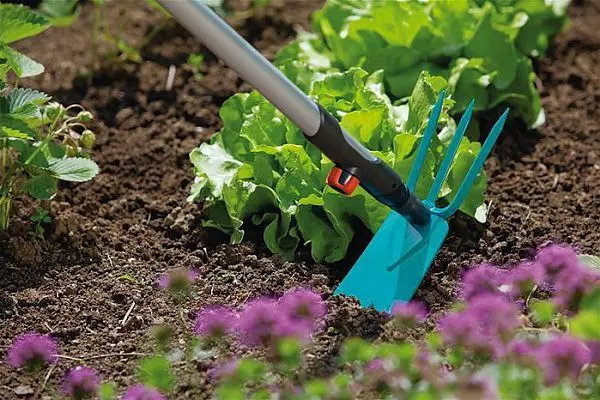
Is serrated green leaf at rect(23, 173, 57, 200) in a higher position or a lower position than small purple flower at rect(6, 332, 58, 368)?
higher

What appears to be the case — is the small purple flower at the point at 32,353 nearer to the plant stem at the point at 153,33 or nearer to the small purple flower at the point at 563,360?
the small purple flower at the point at 563,360

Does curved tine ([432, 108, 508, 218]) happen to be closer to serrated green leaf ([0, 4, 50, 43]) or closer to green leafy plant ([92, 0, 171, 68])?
serrated green leaf ([0, 4, 50, 43])

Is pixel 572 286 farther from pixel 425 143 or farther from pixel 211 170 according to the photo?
pixel 211 170

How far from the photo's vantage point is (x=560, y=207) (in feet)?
9.49

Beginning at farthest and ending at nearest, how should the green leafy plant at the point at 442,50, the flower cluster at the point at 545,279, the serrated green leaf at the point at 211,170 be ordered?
the green leafy plant at the point at 442,50, the serrated green leaf at the point at 211,170, the flower cluster at the point at 545,279

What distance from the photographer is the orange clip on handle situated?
241 centimetres

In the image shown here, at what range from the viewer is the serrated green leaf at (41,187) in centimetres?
262

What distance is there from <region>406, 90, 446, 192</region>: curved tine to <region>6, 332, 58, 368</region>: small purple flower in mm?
814

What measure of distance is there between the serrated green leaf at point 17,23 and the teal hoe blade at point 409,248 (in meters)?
0.88

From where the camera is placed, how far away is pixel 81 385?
86.7 inches

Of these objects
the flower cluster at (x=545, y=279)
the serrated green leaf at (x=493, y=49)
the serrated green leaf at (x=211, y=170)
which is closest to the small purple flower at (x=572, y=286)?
the flower cluster at (x=545, y=279)

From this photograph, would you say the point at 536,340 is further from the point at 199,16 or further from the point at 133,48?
the point at 133,48

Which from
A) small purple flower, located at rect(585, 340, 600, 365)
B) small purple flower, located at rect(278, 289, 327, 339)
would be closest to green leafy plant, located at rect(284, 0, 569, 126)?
small purple flower, located at rect(278, 289, 327, 339)

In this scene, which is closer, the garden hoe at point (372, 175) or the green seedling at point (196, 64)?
the garden hoe at point (372, 175)
